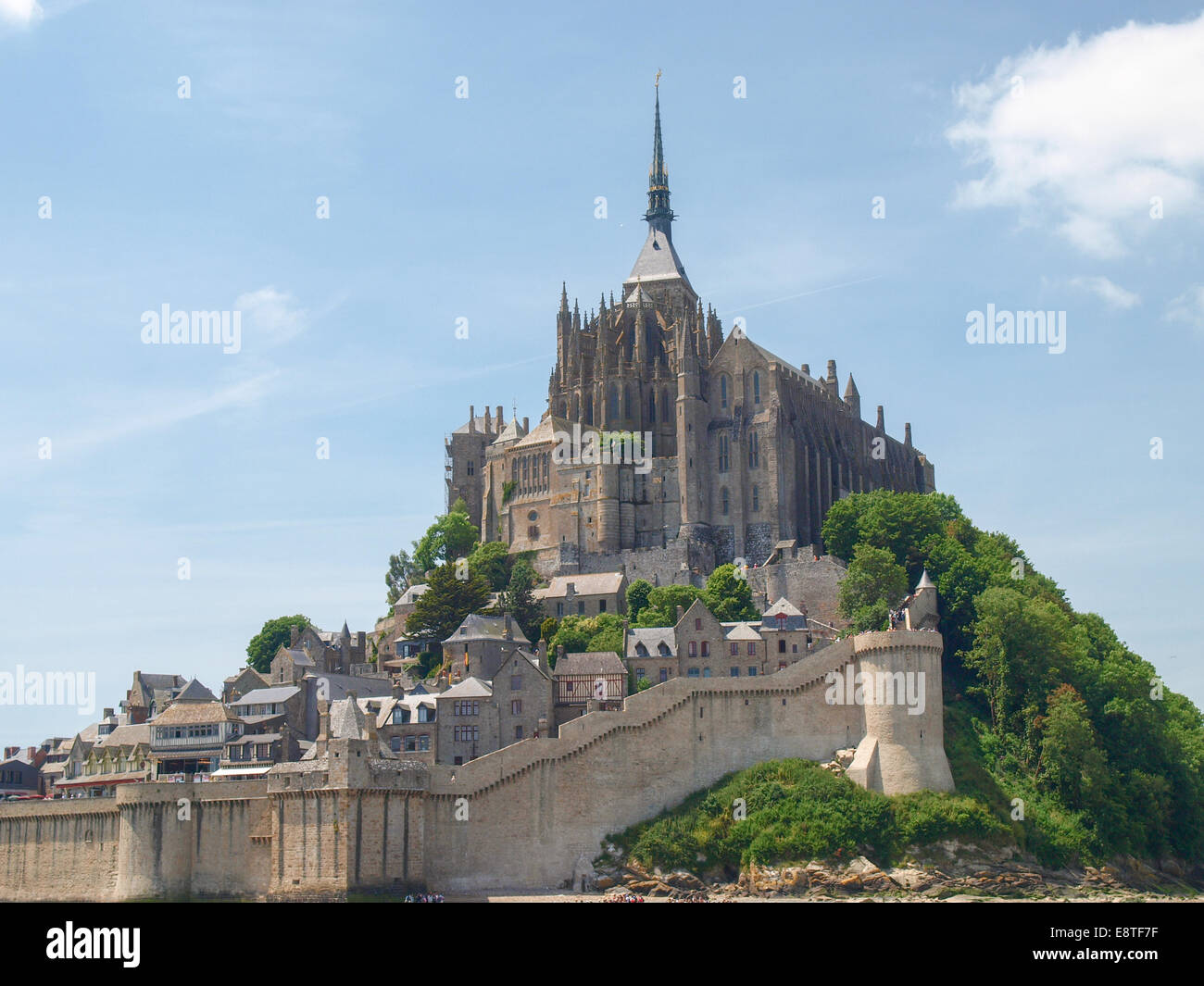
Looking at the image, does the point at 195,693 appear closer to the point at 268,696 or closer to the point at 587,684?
the point at 268,696

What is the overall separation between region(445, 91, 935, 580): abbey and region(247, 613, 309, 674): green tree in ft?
48.1

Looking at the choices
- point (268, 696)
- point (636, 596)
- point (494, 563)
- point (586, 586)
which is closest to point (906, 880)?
point (636, 596)

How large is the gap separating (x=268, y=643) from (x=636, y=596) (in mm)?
26991

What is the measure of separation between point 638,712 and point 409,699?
1302 cm

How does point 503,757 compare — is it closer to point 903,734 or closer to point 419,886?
point 419,886

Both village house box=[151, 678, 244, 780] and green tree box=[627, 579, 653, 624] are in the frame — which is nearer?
village house box=[151, 678, 244, 780]

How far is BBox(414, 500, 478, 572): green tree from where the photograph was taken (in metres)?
122

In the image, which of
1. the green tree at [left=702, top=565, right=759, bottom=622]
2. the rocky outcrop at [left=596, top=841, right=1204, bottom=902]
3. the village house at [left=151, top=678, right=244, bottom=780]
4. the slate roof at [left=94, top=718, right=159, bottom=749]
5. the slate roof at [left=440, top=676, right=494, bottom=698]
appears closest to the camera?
the rocky outcrop at [left=596, top=841, right=1204, bottom=902]

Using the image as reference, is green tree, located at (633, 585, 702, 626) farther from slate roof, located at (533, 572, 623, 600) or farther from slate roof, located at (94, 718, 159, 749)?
slate roof, located at (94, 718, 159, 749)

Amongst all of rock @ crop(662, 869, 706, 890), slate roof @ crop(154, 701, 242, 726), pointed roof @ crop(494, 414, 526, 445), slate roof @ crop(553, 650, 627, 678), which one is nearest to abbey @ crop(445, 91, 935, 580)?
pointed roof @ crop(494, 414, 526, 445)

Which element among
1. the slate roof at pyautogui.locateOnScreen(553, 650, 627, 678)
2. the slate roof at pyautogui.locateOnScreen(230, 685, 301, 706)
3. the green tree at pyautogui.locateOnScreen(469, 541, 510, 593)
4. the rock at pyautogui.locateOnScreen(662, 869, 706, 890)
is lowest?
the rock at pyautogui.locateOnScreen(662, 869, 706, 890)

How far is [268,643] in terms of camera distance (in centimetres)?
11781
